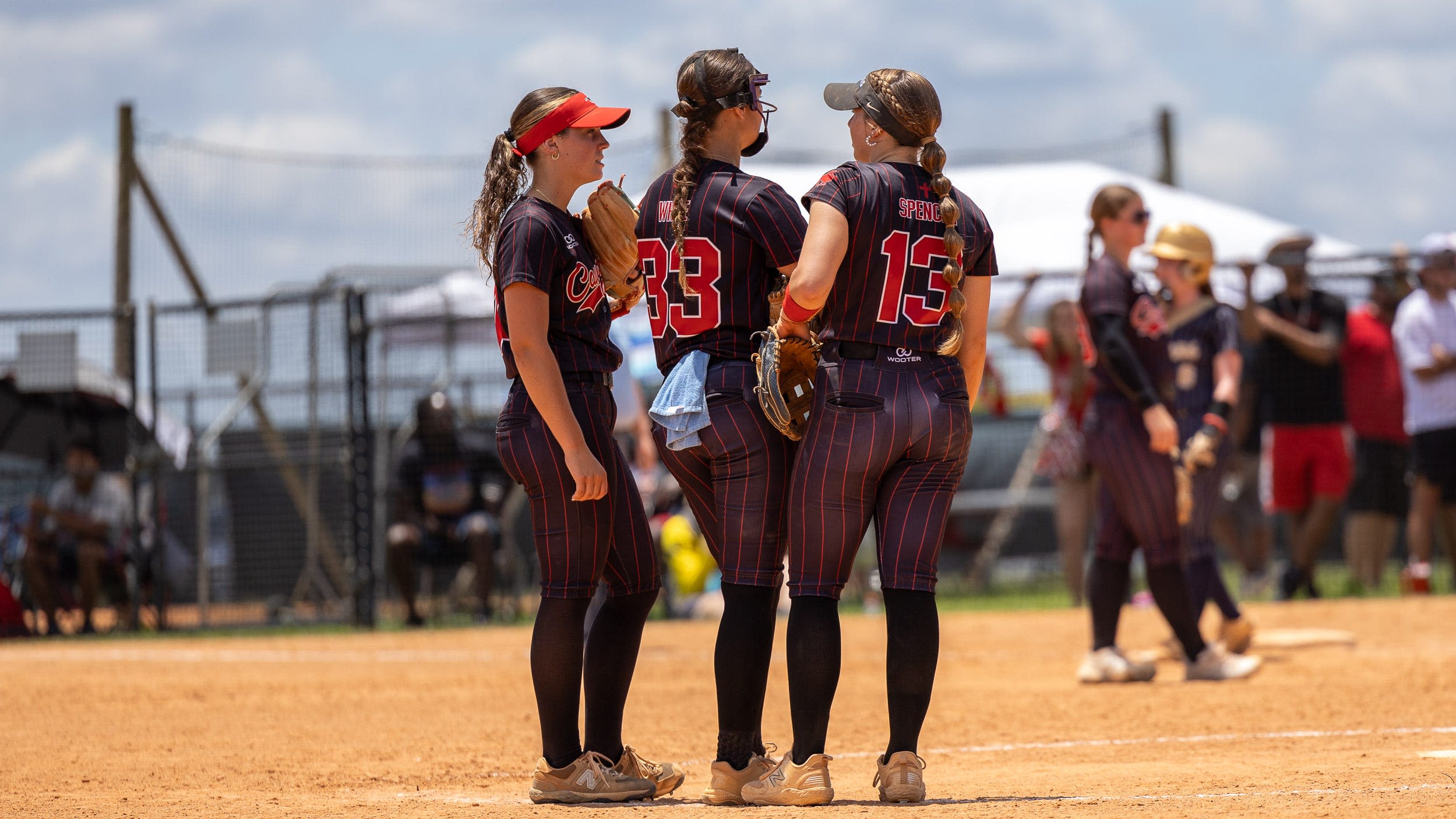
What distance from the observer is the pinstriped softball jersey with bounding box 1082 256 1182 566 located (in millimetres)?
7441

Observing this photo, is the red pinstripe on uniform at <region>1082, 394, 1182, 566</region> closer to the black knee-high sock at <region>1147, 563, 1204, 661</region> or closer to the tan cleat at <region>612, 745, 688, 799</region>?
the black knee-high sock at <region>1147, 563, 1204, 661</region>

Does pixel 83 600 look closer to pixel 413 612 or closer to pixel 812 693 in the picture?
pixel 413 612

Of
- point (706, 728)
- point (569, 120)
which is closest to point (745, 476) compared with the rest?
point (569, 120)

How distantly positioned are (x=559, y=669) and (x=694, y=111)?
5.15 feet

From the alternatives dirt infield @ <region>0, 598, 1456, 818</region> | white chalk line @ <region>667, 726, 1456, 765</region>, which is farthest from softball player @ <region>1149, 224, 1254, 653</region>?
white chalk line @ <region>667, 726, 1456, 765</region>

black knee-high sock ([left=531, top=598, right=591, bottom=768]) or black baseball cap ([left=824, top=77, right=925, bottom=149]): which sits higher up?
black baseball cap ([left=824, top=77, right=925, bottom=149])

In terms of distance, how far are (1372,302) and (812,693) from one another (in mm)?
9497

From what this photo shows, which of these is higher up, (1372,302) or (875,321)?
(1372,302)

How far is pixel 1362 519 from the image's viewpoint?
12633mm

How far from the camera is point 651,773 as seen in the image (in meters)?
4.77

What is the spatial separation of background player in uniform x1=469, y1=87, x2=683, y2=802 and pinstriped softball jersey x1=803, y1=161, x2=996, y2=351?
677 mm

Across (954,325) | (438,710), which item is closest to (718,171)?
(954,325)

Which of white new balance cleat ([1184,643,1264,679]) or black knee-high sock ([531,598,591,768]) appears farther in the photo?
white new balance cleat ([1184,643,1264,679])

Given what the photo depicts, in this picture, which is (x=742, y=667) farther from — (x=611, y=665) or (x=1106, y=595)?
(x=1106, y=595)
